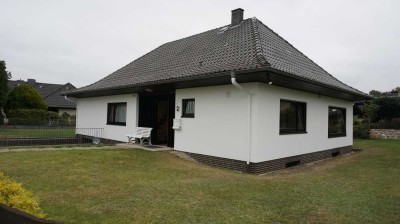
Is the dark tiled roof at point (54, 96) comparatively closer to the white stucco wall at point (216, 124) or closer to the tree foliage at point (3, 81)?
the tree foliage at point (3, 81)

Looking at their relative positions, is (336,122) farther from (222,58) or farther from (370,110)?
(370,110)

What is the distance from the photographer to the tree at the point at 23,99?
1190 inches

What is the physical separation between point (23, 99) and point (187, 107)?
26298 mm

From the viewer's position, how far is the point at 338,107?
13.9 metres

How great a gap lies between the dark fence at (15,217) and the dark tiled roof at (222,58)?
6.42 metres

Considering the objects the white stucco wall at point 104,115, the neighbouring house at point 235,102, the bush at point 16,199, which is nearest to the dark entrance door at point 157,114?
the neighbouring house at point 235,102

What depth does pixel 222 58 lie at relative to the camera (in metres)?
10.6

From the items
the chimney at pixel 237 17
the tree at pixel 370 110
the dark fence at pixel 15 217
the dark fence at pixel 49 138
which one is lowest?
the dark fence at pixel 49 138

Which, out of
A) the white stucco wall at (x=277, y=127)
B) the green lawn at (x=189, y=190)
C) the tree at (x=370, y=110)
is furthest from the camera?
the tree at (x=370, y=110)

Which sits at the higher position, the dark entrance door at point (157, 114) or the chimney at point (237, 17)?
the chimney at point (237, 17)

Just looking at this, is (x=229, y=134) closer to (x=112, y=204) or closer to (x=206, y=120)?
(x=206, y=120)

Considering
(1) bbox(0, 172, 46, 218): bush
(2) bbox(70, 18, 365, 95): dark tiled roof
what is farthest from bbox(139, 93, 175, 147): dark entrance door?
(1) bbox(0, 172, 46, 218): bush

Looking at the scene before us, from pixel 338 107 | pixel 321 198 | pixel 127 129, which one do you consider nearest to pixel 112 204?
pixel 321 198

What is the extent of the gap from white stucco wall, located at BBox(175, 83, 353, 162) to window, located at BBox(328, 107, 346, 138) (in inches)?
62.6
